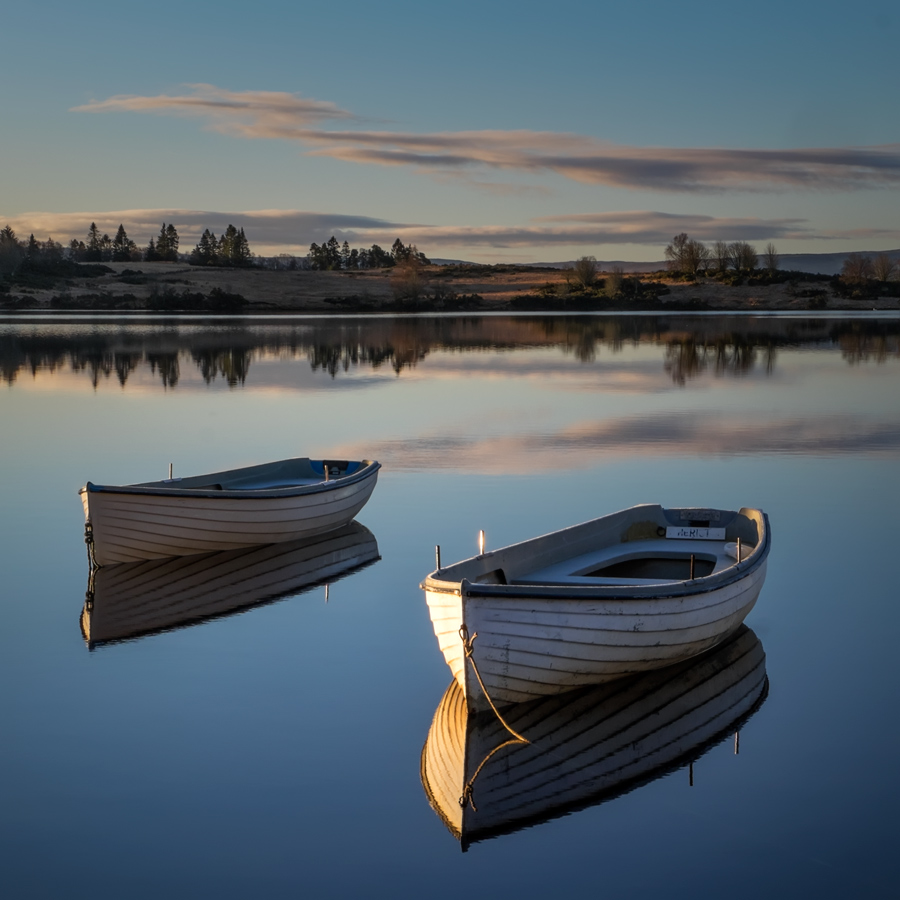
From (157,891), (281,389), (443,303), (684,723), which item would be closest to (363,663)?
(684,723)

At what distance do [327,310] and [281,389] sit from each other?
94029 mm

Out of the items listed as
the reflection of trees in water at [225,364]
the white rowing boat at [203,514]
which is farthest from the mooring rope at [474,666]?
the reflection of trees in water at [225,364]

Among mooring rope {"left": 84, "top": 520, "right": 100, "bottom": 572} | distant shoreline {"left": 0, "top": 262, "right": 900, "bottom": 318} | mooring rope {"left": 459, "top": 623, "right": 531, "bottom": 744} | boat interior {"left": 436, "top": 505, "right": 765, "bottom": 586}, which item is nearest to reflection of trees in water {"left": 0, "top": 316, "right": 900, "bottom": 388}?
mooring rope {"left": 84, "top": 520, "right": 100, "bottom": 572}

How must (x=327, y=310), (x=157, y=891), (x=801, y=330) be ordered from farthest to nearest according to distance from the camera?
(x=327, y=310) → (x=801, y=330) → (x=157, y=891)

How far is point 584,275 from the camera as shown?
16188 cm

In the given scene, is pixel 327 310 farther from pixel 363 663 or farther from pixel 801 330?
pixel 363 663

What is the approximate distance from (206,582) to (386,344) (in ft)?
173

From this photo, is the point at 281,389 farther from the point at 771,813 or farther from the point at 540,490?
the point at 771,813

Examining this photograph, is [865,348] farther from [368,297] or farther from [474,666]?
[368,297]

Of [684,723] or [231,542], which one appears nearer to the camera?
[684,723]

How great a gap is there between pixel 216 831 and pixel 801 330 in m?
82.4

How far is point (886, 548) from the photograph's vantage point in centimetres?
1525

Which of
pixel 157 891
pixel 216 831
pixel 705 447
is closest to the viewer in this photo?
pixel 157 891

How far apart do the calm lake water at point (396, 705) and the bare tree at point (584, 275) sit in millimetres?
135869
